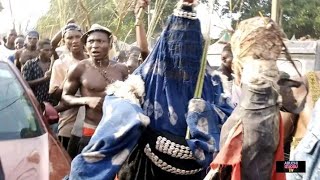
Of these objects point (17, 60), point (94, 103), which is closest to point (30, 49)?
point (17, 60)

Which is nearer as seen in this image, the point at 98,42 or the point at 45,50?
the point at 98,42

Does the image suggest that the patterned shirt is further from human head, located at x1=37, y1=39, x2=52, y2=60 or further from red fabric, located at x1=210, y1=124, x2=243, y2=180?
red fabric, located at x1=210, y1=124, x2=243, y2=180

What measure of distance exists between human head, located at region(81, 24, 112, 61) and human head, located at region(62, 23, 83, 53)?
1019 millimetres

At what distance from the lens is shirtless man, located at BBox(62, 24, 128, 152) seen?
5.43m

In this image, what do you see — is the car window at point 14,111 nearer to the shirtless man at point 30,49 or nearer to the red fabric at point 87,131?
the red fabric at point 87,131

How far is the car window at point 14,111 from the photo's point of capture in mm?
4164

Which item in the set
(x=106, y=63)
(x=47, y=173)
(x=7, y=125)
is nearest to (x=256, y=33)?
(x=47, y=173)

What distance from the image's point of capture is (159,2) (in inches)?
406

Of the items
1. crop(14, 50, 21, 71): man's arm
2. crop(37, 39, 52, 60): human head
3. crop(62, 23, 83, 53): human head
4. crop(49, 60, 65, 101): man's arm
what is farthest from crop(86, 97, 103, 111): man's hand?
crop(14, 50, 21, 71): man's arm

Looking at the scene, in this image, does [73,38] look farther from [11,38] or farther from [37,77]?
[11,38]

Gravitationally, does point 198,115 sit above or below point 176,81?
below

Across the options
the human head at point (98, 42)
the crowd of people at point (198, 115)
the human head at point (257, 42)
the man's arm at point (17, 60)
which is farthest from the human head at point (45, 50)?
the human head at point (257, 42)

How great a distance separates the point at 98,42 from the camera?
5426mm

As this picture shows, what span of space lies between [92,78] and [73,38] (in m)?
1.31
